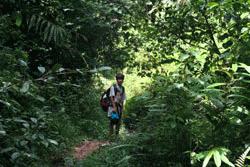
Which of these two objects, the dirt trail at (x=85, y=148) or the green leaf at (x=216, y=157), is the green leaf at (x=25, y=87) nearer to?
the green leaf at (x=216, y=157)

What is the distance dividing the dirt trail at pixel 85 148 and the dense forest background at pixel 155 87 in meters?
0.18

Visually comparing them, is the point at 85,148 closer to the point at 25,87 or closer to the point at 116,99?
the point at 116,99

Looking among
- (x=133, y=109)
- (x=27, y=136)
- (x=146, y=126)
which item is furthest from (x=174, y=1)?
(x=133, y=109)

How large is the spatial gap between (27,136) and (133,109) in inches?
356

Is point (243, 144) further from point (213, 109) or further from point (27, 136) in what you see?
point (27, 136)

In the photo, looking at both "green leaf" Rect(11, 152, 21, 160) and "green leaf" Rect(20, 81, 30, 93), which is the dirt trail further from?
"green leaf" Rect(20, 81, 30, 93)

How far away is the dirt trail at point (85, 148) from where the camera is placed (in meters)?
8.28

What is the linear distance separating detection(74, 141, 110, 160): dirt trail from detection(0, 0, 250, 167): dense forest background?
0.58ft

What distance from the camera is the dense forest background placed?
3244mm

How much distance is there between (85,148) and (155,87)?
546cm

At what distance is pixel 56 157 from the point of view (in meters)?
7.75

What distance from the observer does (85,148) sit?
895cm

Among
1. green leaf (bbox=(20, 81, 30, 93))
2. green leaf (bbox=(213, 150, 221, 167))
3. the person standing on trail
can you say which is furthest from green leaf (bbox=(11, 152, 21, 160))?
the person standing on trail

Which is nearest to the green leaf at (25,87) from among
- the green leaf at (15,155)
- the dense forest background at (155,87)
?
the dense forest background at (155,87)
